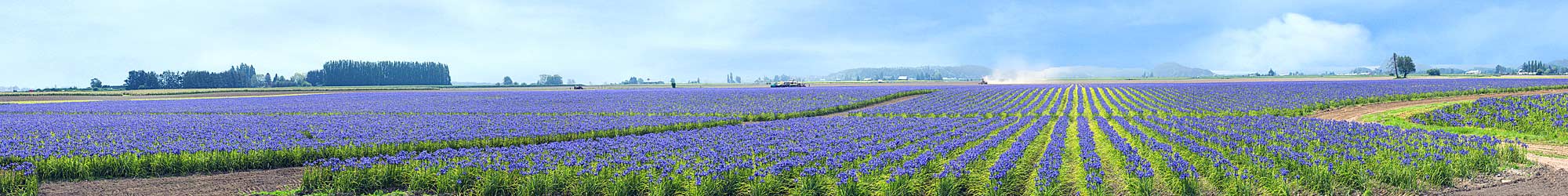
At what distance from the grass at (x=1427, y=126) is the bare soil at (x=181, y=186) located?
2323cm

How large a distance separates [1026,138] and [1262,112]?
53.6 ft

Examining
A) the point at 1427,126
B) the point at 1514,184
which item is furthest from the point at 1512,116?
the point at 1514,184

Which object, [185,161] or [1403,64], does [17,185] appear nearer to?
[185,161]

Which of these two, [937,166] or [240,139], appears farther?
[240,139]

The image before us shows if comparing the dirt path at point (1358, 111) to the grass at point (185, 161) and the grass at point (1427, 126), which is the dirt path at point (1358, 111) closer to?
the grass at point (1427, 126)

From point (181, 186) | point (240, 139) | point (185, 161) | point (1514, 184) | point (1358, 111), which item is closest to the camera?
point (1514, 184)

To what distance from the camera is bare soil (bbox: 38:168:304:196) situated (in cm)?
1132

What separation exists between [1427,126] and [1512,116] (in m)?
1.96

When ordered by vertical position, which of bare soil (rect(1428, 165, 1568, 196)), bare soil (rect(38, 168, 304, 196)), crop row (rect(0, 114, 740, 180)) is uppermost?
crop row (rect(0, 114, 740, 180))

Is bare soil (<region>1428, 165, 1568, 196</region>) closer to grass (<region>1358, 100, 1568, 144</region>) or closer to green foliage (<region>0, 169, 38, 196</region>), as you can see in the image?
grass (<region>1358, 100, 1568, 144</region>)

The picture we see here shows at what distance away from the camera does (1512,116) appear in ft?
66.1

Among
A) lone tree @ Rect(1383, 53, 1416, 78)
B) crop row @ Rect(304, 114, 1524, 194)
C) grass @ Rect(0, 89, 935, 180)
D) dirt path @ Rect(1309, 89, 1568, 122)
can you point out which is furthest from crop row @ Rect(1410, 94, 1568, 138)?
lone tree @ Rect(1383, 53, 1416, 78)

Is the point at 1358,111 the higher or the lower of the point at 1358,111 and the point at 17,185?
the lower

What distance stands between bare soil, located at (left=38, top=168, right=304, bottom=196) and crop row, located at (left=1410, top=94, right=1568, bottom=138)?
83.7 feet
